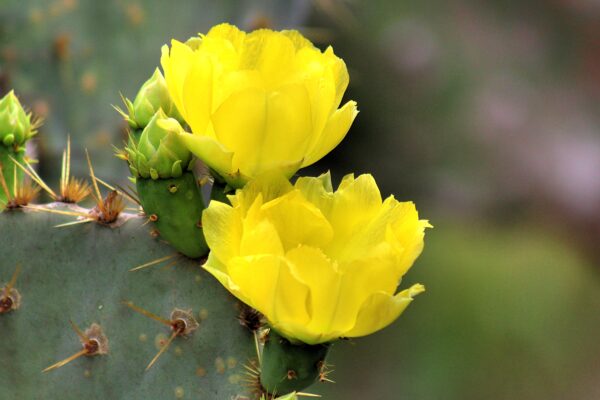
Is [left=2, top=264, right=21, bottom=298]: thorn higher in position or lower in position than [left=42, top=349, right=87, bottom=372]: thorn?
higher

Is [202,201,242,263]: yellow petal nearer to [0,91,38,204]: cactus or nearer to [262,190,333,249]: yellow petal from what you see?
[262,190,333,249]: yellow petal

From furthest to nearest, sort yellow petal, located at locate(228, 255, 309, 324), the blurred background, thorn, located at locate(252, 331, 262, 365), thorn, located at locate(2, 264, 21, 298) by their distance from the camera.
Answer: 1. the blurred background
2. thorn, located at locate(2, 264, 21, 298)
3. thorn, located at locate(252, 331, 262, 365)
4. yellow petal, located at locate(228, 255, 309, 324)

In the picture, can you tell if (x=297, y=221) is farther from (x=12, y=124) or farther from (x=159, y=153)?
(x=12, y=124)

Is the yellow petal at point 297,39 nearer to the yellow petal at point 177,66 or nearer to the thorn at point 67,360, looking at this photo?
the yellow petal at point 177,66

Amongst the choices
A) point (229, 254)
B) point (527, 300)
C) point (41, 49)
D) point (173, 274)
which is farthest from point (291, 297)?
point (527, 300)

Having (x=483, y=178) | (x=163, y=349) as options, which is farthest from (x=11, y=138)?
(x=483, y=178)

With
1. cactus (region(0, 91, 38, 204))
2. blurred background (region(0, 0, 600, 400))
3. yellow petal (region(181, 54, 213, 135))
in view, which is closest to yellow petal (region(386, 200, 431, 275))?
yellow petal (region(181, 54, 213, 135))
